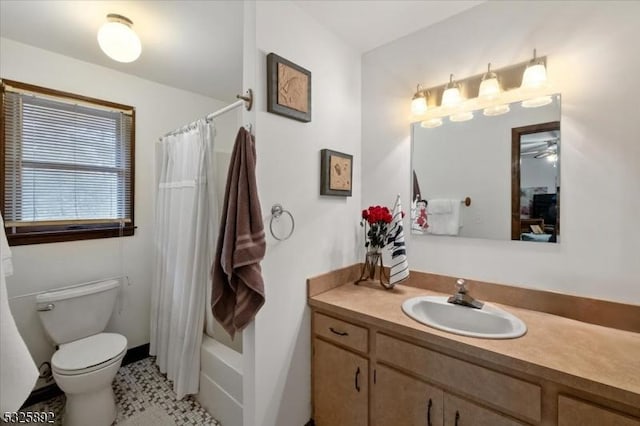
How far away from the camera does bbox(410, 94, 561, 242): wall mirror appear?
139 cm

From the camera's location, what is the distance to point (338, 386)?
4.84 feet

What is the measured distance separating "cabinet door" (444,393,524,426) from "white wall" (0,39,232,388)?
247 cm

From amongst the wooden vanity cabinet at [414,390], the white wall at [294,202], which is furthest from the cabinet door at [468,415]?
the white wall at [294,202]

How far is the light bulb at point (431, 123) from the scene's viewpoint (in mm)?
1715

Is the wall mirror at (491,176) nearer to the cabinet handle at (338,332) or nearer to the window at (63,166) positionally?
the cabinet handle at (338,332)

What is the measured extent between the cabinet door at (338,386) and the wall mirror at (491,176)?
0.90m

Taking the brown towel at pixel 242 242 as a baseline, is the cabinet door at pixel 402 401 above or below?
below

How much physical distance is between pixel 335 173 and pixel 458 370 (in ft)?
3.88

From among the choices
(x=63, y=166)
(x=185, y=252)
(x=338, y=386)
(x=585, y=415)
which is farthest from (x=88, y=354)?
(x=585, y=415)

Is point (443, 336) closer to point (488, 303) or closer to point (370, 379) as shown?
point (370, 379)

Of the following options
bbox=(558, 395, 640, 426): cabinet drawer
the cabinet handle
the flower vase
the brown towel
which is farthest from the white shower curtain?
bbox=(558, 395, 640, 426): cabinet drawer

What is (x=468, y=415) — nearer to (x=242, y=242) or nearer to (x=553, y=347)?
(x=553, y=347)

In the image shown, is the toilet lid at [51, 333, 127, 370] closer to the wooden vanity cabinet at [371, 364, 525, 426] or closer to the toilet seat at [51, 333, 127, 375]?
the toilet seat at [51, 333, 127, 375]

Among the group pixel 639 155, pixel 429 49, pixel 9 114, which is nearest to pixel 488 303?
pixel 639 155
